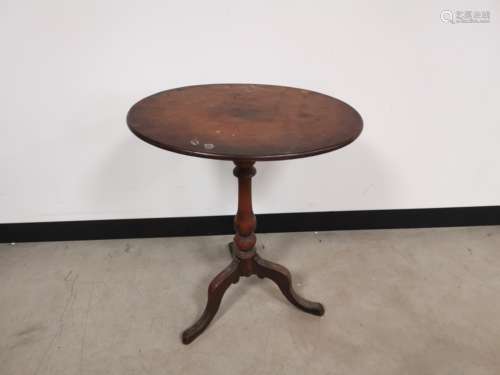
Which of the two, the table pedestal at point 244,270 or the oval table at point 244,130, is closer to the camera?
the oval table at point 244,130

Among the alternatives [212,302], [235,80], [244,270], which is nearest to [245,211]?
[244,270]

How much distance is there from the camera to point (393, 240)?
6.60 ft

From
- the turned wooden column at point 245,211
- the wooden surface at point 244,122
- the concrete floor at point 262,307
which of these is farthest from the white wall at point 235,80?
the turned wooden column at point 245,211

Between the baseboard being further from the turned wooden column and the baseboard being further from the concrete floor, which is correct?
the turned wooden column

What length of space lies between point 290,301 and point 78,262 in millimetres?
1063

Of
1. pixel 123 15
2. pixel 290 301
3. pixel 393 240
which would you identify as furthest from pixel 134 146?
pixel 393 240

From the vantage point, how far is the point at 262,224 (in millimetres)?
2021

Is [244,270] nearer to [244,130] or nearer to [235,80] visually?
[244,130]

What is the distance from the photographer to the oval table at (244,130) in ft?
3.20

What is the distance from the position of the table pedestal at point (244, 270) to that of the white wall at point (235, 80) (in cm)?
49

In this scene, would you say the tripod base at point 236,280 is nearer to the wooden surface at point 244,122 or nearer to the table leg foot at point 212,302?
the table leg foot at point 212,302

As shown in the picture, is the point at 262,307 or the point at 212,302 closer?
the point at 212,302

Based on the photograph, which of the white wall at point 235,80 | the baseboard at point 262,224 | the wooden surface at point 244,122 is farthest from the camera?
the baseboard at point 262,224

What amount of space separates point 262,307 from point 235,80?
1.02m
